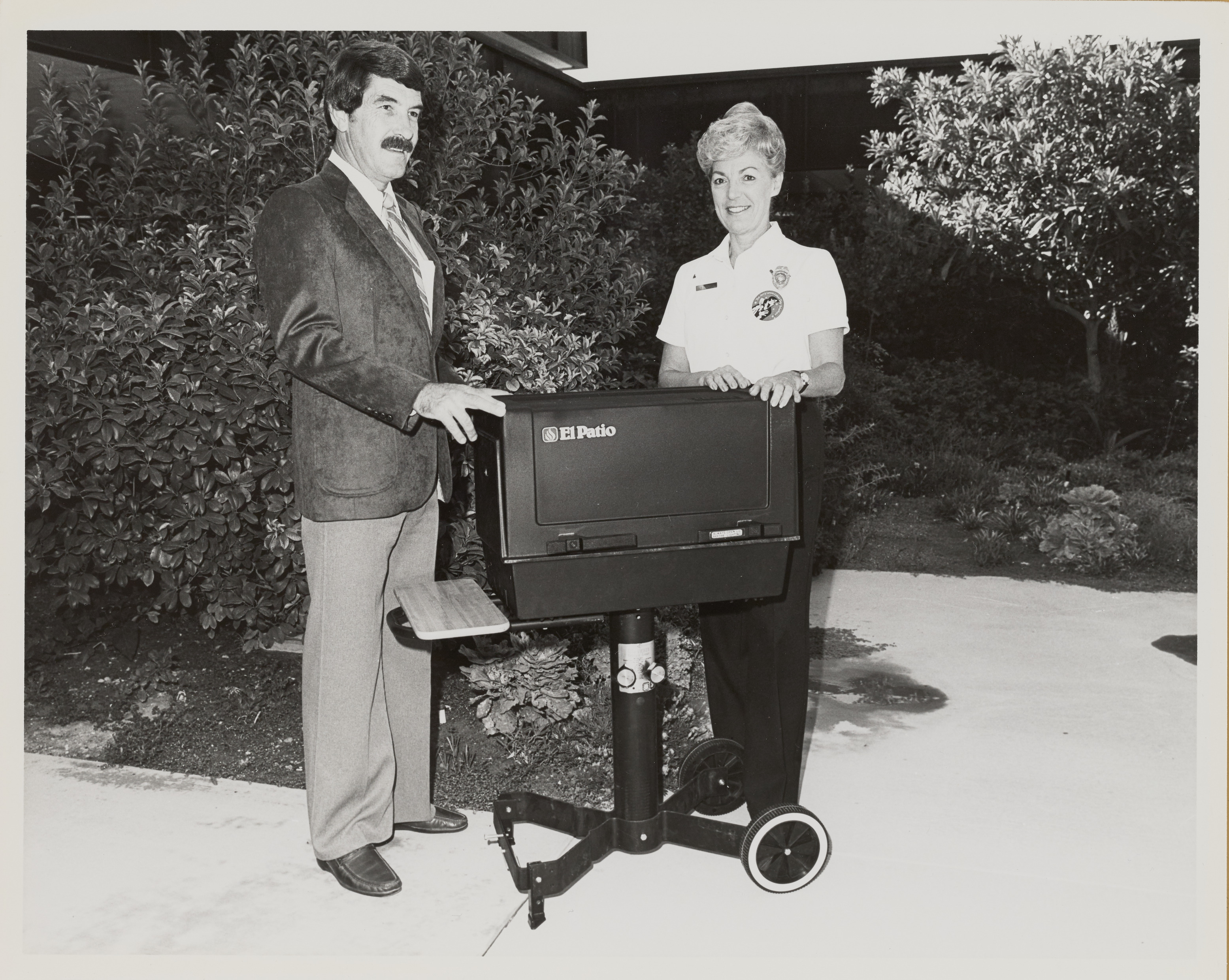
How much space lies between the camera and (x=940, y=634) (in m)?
5.46

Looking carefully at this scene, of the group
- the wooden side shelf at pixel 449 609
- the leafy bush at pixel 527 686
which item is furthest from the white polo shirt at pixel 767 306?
the leafy bush at pixel 527 686

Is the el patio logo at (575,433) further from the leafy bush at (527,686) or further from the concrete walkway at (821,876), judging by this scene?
the leafy bush at (527,686)

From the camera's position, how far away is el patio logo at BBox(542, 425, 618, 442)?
92.4 inches

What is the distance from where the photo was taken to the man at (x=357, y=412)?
2695 mm

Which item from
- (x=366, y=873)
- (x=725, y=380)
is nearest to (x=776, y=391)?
(x=725, y=380)

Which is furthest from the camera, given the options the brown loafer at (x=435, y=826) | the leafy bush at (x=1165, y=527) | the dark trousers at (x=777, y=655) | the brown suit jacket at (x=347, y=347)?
the leafy bush at (x=1165, y=527)

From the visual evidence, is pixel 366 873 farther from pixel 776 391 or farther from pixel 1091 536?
pixel 1091 536

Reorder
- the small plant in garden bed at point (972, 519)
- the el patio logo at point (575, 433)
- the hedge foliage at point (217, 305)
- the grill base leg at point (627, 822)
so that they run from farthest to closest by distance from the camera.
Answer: the small plant in garden bed at point (972, 519)
the hedge foliage at point (217, 305)
the grill base leg at point (627, 822)
the el patio logo at point (575, 433)

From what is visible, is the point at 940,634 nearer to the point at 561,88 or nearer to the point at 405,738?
the point at 405,738

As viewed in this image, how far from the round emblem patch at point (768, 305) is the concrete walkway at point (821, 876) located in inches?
56.4

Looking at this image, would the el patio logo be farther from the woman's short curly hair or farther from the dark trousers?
A: the woman's short curly hair

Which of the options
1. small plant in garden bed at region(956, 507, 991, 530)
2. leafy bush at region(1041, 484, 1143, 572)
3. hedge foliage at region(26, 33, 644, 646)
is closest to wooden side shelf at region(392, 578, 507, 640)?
hedge foliage at region(26, 33, 644, 646)

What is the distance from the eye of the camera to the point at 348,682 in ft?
9.62

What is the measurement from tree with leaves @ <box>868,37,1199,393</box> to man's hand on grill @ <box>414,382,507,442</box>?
23.2 feet
